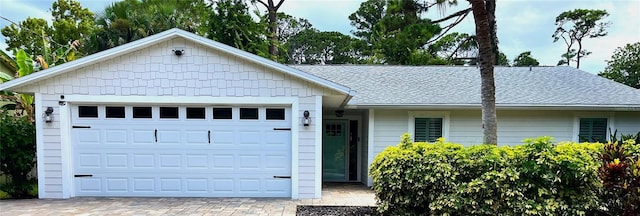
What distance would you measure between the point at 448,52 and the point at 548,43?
9.79m

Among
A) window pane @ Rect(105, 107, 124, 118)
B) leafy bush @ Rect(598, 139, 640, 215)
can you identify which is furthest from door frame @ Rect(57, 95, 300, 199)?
leafy bush @ Rect(598, 139, 640, 215)

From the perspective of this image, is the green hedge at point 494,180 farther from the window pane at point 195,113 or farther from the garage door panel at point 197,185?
the window pane at point 195,113

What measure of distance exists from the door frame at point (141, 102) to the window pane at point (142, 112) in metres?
0.20

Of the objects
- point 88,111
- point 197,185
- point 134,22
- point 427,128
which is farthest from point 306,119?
point 134,22

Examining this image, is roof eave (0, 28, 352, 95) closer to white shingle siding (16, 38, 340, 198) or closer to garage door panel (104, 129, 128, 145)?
white shingle siding (16, 38, 340, 198)

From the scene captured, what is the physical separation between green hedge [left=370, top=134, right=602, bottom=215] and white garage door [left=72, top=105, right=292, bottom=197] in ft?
8.10

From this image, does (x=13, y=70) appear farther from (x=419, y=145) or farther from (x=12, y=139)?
(x=419, y=145)

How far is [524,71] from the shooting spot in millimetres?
10102

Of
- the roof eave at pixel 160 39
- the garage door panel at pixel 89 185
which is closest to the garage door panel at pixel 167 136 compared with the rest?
the garage door panel at pixel 89 185

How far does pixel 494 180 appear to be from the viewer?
4398 mm

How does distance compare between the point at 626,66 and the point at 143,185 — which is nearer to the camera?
the point at 143,185

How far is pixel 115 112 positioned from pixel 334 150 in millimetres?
5484

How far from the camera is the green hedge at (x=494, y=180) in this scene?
4305mm

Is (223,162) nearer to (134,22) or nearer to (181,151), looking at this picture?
(181,151)
